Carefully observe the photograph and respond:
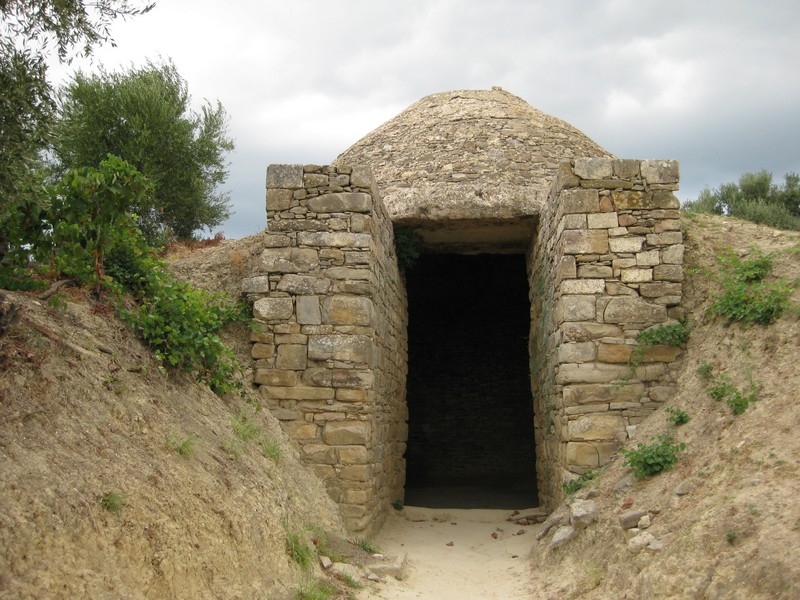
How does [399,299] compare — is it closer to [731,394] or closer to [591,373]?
[591,373]

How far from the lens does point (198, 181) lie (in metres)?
14.0

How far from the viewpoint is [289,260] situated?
23.4ft

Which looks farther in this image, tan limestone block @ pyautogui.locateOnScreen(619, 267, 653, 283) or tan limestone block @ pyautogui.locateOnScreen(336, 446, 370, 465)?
tan limestone block @ pyautogui.locateOnScreen(619, 267, 653, 283)

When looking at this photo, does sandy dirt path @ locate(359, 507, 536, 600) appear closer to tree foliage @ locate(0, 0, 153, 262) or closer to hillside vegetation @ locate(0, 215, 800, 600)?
hillside vegetation @ locate(0, 215, 800, 600)

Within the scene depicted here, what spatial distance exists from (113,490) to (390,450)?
498 cm

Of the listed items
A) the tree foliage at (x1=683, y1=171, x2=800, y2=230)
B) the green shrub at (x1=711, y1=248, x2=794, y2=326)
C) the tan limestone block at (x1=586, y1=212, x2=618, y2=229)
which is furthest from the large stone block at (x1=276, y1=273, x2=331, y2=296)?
the tree foliage at (x1=683, y1=171, x2=800, y2=230)

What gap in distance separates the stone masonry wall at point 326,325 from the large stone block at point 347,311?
0.03 feet

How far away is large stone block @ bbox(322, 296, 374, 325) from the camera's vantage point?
6.95 metres

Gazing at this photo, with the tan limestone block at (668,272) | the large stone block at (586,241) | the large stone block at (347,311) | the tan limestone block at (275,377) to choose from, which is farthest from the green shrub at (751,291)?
the tan limestone block at (275,377)

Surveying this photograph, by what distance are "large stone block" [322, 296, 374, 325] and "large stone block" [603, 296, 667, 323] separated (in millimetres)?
2436

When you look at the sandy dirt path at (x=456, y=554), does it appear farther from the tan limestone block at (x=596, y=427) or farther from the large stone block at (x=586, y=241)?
the large stone block at (x=586, y=241)

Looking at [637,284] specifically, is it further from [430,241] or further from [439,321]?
[439,321]

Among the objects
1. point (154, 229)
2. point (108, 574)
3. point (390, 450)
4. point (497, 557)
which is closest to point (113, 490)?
point (108, 574)

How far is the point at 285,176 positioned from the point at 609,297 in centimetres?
360
